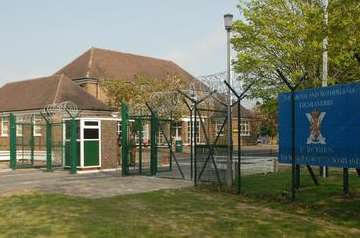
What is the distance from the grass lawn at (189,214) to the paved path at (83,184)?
1086mm

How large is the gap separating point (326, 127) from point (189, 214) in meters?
3.67

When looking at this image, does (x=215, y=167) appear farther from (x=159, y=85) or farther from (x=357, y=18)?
(x=159, y=85)

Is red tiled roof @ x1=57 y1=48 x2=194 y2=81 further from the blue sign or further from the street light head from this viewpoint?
the blue sign

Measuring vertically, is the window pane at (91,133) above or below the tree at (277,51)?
below

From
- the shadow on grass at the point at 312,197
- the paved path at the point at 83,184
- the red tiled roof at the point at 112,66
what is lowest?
the paved path at the point at 83,184

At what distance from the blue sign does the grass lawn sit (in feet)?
3.50

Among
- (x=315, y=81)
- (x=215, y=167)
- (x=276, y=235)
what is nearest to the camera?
(x=276, y=235)

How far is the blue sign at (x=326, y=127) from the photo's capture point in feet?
36.0

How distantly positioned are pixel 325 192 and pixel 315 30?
13.7 feet

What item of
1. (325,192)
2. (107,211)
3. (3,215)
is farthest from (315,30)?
(3,215)

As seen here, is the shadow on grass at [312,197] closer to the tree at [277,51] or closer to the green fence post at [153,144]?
the green fence post at [153,144]

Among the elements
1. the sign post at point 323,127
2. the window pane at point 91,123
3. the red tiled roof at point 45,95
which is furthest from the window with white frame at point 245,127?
the sign post at point 323,127

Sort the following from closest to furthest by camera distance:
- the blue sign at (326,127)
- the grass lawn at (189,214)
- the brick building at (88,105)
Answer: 1. the grass lawn at (189,214)
2. the blue sign at (326,127)
3. the brick building at (88,105)

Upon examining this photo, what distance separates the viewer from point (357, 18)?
37.0ft
